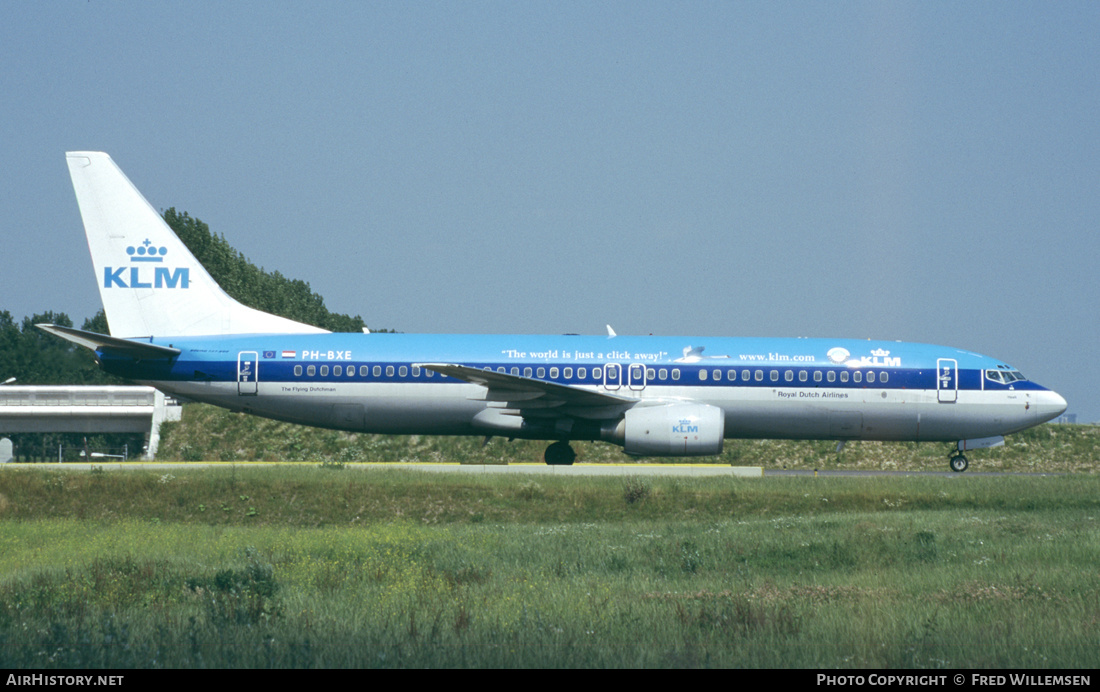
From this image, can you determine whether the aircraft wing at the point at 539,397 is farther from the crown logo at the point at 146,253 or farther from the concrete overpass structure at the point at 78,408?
the concrete overpass structure at the point at 78,408

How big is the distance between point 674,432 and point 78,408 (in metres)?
33.3

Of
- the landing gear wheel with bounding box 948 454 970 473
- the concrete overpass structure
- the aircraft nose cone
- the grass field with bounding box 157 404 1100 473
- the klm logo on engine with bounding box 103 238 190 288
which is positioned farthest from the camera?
the concrete overpass structure

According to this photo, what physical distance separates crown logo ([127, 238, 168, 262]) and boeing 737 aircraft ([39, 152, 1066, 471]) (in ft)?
6.07

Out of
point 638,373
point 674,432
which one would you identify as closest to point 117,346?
point 638,373

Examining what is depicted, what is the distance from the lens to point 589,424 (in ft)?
88.2

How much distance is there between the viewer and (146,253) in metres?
28.7

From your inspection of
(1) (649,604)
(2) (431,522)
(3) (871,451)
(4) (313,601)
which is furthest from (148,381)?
(3) (871,451)

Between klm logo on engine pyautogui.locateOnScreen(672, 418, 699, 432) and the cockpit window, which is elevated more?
the cockpit window

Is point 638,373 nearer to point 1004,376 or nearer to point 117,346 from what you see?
point 1004,376

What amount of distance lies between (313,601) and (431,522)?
923cm

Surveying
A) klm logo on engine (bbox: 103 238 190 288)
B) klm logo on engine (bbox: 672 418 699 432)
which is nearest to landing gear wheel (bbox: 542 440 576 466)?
klm logo on engine (bbox: 672 418 699 432)

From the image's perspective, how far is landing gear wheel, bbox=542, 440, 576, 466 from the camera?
2839cm

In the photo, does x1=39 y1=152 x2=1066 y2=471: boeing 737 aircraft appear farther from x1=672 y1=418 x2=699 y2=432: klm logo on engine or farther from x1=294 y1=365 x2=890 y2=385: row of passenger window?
x1=672 y1=418 x2=699 y2=432: klm logo on engine

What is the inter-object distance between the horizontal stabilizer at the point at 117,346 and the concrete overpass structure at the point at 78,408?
2063cm
